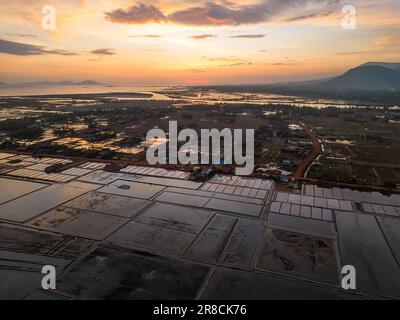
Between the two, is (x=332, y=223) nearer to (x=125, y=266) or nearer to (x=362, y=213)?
(x=362, y=213)

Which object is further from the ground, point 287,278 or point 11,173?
point 11,173

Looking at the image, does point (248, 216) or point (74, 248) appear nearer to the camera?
point (74, 248)

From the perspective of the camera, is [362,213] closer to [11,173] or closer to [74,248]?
[74,248]

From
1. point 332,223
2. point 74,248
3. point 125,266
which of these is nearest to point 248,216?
point 332,223
